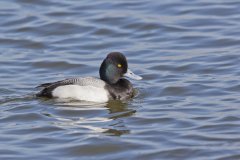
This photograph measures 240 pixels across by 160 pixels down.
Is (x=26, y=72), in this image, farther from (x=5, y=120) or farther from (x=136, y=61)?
(x=5, y=120)

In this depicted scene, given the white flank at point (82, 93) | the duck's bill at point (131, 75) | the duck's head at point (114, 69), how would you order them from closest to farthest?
1. the white flank at point (82, 93)
2. the duck's head at point (114, 69)
3. the duck's bill at point (131, 75)

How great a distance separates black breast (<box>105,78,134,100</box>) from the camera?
13.4 m

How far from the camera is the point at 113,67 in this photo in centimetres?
1367

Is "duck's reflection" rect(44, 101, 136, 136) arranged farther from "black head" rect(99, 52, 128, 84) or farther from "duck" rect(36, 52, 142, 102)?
"black head" rect(99, 52, 128, 84)

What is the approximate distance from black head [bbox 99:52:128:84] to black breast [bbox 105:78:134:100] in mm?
145

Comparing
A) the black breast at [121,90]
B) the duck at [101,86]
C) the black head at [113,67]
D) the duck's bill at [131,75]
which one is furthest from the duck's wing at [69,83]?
the duck's bill at [131,75]

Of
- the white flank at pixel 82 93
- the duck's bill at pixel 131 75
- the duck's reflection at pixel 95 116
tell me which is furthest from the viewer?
the duck's bill at pixel 131 75

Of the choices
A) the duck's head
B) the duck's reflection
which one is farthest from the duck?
the duck's reflection

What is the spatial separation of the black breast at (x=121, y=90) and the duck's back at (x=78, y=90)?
4.8 inches

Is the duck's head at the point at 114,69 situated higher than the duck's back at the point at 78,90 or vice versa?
the duck's head at the point at 114,69

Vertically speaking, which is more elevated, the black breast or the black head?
the black head

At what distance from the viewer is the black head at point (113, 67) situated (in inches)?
536

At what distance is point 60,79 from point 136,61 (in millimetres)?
1578

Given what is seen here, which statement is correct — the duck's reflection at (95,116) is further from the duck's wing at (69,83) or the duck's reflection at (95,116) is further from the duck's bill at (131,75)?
the duck's bill at (131,75)
